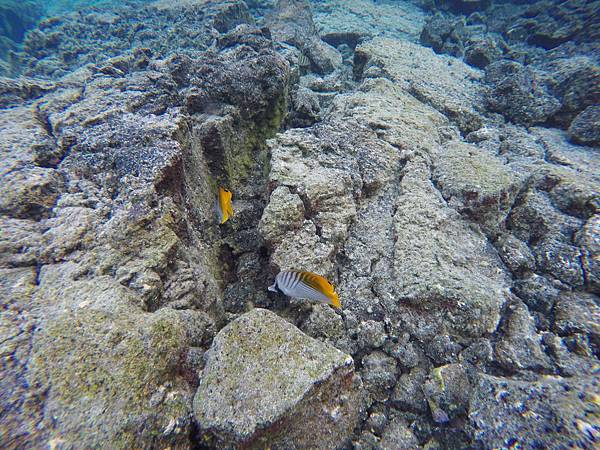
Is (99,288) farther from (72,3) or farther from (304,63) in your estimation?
(72,3)

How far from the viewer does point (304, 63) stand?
261 inches

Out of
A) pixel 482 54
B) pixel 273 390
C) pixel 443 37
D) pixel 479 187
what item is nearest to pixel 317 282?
pixel 273 390

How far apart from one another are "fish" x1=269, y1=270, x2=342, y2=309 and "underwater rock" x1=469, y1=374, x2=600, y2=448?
1.17 metres

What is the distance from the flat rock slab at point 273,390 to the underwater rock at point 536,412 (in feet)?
2.63

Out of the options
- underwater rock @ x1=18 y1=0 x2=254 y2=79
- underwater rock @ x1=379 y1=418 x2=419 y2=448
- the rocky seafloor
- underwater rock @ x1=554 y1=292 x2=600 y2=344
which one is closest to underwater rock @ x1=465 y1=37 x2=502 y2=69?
the rocky seafloor

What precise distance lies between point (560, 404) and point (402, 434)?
37.4 inches

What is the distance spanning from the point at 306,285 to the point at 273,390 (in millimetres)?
642

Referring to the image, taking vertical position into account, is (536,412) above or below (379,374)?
above

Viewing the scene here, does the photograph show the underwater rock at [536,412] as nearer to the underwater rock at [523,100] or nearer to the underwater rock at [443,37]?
the underwater rock at [523,100]

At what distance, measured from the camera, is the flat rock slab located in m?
1.51

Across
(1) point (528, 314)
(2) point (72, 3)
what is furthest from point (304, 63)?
(2) point (72, 3)

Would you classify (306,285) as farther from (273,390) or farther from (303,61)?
(303,61)

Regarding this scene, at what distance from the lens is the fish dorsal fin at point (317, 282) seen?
1812 mm

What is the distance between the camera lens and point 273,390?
5.27ft
